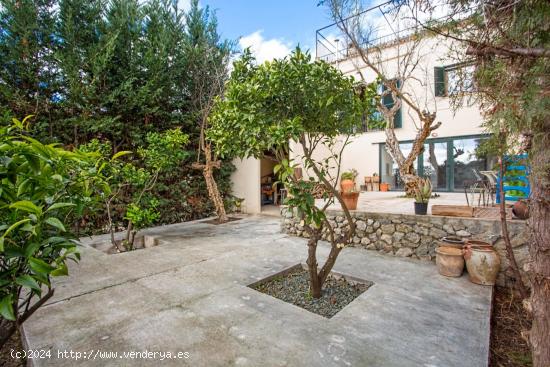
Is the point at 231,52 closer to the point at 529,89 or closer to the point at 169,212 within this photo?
the point at 169,212

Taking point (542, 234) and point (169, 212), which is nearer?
point (542, 234)

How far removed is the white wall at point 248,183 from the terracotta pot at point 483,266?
249 inches

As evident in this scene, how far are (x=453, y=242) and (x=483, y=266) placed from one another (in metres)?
0.50

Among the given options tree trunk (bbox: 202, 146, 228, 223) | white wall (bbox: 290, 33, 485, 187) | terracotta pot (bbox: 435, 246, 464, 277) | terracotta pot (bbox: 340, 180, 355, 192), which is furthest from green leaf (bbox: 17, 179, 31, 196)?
white wall (bbox: 290, 33, 485, 187)

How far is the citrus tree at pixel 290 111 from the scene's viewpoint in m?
2.45

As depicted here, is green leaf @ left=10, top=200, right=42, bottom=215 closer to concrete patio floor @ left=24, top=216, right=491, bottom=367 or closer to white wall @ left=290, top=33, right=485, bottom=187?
concrete patio floor @ left=24, top=216, right=491, bottom=367

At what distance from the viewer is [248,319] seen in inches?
97.5

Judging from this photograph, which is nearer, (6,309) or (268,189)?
(6,309)

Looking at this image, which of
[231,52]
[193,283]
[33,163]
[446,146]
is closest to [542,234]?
[33,163]

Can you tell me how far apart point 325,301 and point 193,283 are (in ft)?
5.18

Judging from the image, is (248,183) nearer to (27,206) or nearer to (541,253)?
(541,253)

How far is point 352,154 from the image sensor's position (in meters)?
11.0

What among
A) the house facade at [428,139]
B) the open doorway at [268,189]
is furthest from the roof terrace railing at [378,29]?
the open doorway at [268,189]

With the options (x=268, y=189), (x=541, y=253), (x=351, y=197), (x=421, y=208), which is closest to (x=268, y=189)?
(x=268, y=189)
